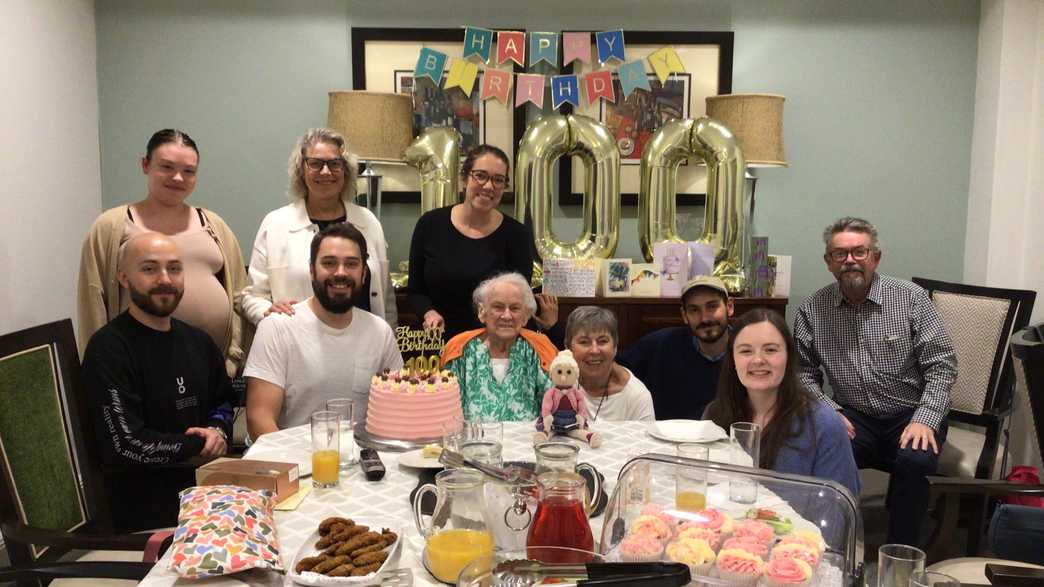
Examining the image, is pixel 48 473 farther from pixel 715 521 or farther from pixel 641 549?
pixel 715 521

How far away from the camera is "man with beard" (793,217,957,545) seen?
3.20 meters

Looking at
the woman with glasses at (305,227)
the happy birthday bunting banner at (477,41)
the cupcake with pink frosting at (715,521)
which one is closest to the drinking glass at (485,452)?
the cupcake with pink frosting at (715,521)

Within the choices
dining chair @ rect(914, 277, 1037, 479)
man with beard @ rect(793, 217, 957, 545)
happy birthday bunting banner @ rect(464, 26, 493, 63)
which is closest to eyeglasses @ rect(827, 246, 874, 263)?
man with beard @ rect(793, 217, 957, 545)

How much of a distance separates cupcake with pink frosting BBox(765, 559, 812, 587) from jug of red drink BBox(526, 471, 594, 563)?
298mm

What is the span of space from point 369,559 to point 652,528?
0.49 metres

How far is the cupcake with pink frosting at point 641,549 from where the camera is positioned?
127cm

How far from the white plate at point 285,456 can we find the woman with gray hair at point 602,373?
1.07m

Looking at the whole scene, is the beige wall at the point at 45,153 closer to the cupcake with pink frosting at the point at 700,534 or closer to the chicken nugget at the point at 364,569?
the chicken nugget at the point at 364,569

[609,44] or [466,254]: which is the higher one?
[609,44]

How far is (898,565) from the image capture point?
131 centimetres

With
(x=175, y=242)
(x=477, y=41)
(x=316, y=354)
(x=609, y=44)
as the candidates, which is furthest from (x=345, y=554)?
(x=609, y=44)

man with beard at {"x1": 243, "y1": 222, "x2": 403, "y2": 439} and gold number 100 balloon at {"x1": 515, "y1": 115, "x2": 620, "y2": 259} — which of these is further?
gold number 100 balloon at {"x1": 515, "y1": 115, "x2": 620, "y2": 259}

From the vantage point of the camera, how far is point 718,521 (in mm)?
1310

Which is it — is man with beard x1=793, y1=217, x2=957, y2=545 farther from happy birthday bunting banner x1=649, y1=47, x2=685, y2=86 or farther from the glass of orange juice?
the glass of orange juice
